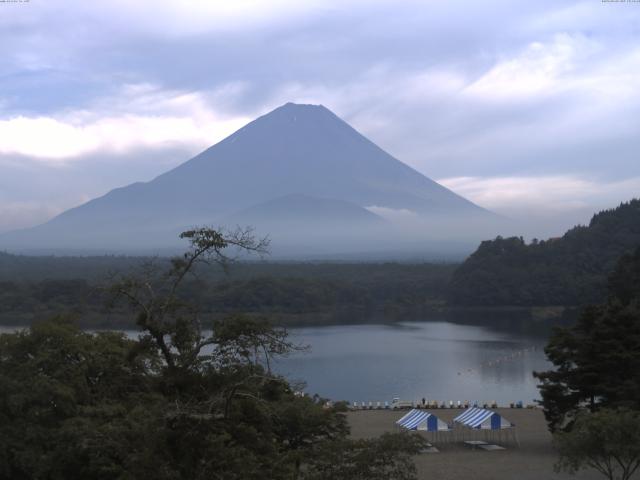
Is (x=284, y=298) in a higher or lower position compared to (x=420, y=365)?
higher

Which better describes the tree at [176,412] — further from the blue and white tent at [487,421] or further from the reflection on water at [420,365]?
the reflection on water at [420,365]

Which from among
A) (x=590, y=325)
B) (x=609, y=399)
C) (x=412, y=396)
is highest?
(x=590, y=325)

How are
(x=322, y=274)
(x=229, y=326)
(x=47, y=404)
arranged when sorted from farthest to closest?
(x=322, y=274)
(x=47, y=404)
(x=229, y=326)

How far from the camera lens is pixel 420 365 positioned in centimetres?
2256

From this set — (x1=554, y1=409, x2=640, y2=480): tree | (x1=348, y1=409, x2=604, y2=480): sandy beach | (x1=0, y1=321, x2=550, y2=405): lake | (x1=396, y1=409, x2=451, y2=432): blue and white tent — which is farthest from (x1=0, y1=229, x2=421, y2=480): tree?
(x1=0, y1=321, x2=550, y2=405): lake

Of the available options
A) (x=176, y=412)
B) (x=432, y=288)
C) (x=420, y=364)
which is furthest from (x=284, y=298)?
(x=176, y=412)

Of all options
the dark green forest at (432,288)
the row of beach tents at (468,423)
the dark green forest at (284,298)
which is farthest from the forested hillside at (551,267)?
the row of beach tents at (468,423)

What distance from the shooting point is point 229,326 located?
4188mm

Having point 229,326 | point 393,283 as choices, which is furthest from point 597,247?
point 229,326

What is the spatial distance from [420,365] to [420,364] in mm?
173

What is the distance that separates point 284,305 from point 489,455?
28761 millimetres

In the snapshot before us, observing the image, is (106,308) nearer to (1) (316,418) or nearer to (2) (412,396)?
(1) (316,418)

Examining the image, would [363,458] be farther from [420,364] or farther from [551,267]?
[551,267]

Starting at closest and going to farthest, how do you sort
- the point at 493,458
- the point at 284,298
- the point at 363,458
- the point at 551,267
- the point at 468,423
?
the point at 363,458 < the point at 493,458 < the point at 468,423 < the point at 284,298 < the point at 551,267
